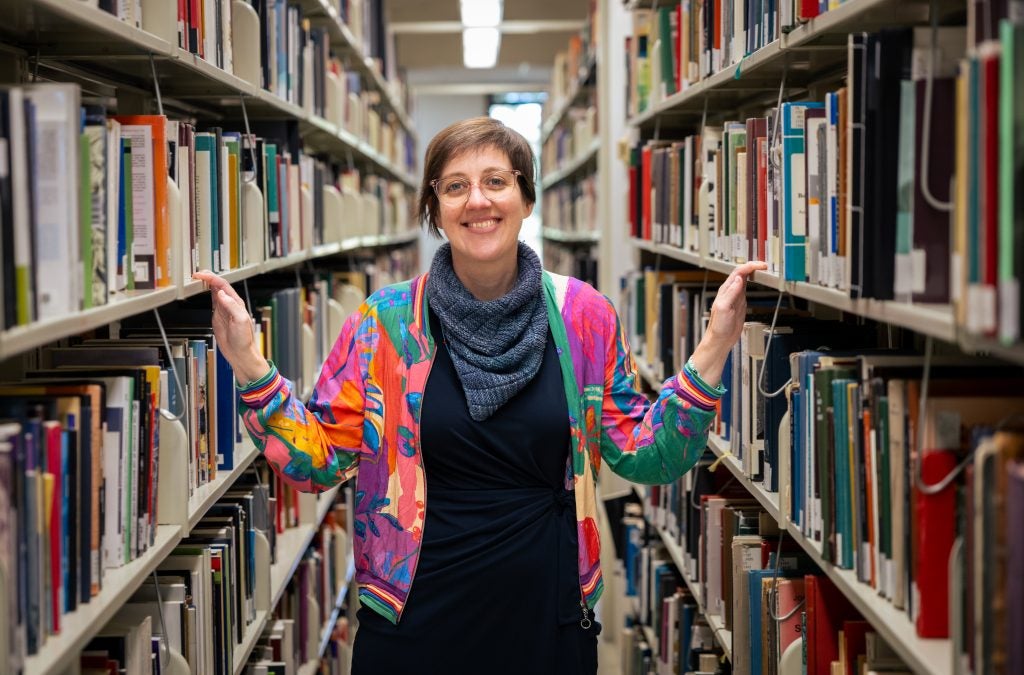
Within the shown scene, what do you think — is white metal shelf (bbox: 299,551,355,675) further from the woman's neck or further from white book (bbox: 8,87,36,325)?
white book (bbox: 8,87,36,325)

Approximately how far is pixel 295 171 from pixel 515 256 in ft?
4.53

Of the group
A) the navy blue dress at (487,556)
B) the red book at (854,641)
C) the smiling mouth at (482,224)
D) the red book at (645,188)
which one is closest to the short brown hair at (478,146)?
the smiling mouth at (482,224)

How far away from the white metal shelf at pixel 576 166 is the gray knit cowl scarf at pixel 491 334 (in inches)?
109

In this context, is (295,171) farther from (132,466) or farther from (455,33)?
(455,33)

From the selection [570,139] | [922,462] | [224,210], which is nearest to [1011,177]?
[922,462]

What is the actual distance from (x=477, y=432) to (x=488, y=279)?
0.30 meters

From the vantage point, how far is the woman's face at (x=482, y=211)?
80.6 inches

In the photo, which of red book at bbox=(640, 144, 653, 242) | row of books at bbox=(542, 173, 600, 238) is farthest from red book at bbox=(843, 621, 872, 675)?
row of books at bbox=(542, 173, 600, 238)

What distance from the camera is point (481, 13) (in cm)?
721

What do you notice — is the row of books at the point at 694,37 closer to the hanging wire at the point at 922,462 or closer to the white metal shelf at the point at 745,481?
the hanging wire at the point at 922,462

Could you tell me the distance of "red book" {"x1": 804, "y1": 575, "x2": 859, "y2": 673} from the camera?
1.88m

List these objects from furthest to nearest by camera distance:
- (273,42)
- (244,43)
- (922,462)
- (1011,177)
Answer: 1. (273,42)
2. (244,43)
3. (922,462)
4. (1011,177)

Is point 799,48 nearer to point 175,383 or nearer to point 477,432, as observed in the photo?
point 477,432

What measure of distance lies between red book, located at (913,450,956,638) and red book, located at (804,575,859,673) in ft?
1.52
